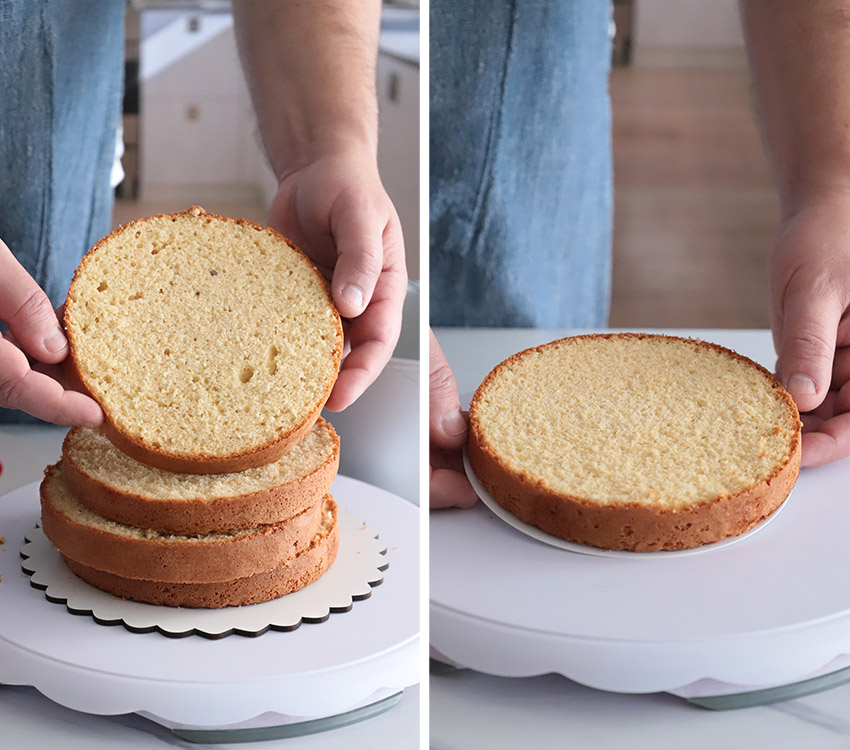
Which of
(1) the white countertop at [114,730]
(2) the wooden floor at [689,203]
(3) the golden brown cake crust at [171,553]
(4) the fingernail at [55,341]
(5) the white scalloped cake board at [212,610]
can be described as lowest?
(2) the wooden floor at [689,203]

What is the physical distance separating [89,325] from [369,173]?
315 mm

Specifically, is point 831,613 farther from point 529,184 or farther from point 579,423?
point 529,184

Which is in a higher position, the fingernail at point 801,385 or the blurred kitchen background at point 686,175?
the fingernail at point 801,385

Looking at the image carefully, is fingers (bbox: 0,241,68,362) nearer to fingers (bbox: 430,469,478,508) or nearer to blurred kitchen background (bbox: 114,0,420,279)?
fingers (bbox: 430,469,478,508)

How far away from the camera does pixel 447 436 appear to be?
2.25 ft

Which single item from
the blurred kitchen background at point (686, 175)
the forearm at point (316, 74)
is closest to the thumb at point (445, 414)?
the forearm at point (316, 74)

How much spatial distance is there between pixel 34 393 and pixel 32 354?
0.05m

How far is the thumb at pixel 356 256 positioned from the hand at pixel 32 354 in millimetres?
208

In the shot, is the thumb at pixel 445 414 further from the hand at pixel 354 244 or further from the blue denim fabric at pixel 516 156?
the blue denim fabric at pixel 516 156

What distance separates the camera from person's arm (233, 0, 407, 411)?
85 centimetres

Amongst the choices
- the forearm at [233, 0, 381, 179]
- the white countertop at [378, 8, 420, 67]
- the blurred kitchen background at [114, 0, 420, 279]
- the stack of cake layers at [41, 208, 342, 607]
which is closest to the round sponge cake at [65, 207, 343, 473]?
the stack of cake layers at [41, 208, 342, 607]

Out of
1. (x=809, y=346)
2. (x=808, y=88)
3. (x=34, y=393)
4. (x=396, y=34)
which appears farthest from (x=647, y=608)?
(x=396, y=34)

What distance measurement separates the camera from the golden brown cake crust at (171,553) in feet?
2.29

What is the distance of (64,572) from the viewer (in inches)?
29.0
